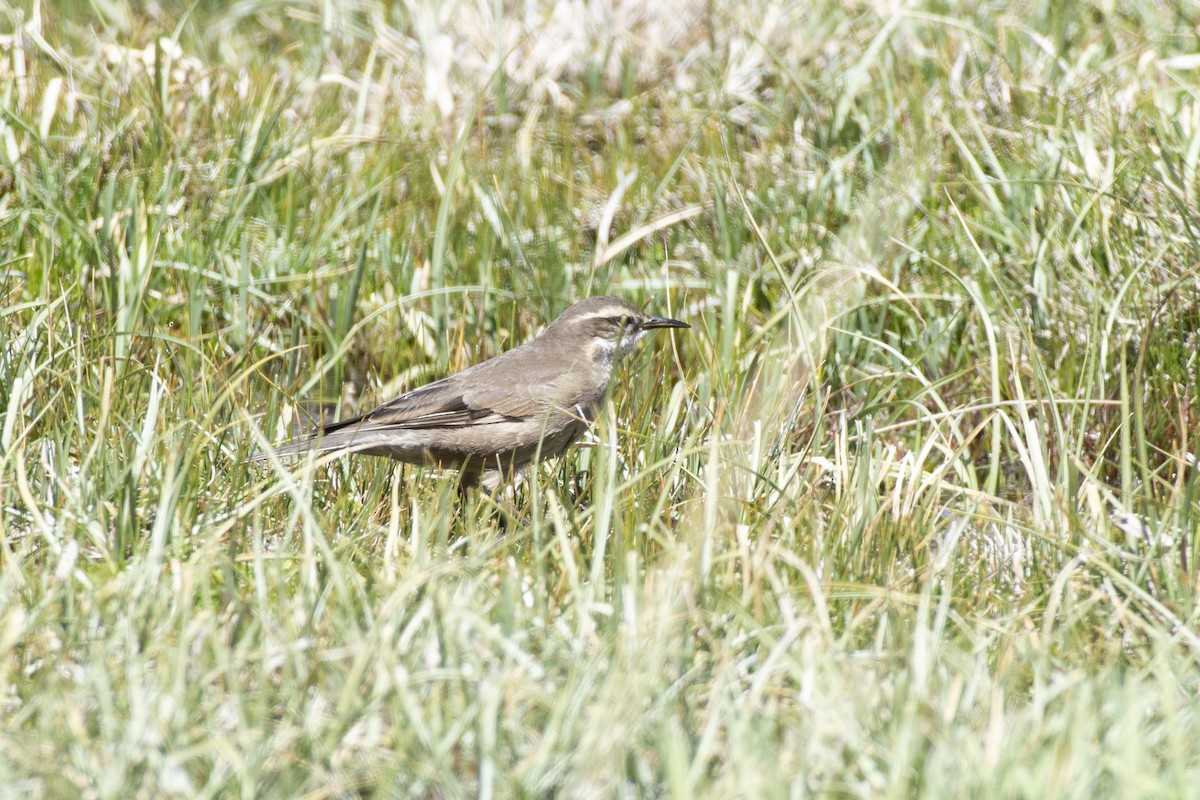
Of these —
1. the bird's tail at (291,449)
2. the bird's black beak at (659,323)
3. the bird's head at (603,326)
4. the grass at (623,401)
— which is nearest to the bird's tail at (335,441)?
the bird's tail at (291,449)

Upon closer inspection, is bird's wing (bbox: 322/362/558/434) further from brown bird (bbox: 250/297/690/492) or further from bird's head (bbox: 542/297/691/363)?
bird's head (bbox: 542/297/691/363)

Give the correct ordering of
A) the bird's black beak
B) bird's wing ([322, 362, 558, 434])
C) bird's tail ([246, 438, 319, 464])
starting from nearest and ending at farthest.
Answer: bird's tail ([246, 438, 319, 464]), bird's wing ([322, 362, 558, 434]), the bird's black beak

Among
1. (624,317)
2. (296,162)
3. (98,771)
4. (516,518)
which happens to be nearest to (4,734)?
(98,771)

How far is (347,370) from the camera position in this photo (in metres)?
6.51

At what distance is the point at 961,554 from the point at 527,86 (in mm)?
5115

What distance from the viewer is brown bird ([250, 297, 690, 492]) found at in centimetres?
557

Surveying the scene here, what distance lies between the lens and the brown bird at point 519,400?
18.3ft

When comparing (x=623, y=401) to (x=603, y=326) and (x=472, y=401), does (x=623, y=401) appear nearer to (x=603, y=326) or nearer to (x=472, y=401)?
(x=603, y=326)

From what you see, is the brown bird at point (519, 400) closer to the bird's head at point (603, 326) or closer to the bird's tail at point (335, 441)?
the bird's head at point (603, 326)

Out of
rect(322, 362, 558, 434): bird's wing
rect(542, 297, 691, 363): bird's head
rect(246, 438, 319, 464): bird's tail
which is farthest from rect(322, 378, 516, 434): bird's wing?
rect(542, 297, 691, 363): bird's head

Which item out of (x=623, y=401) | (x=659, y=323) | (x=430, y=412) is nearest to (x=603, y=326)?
(x=659, y=323)

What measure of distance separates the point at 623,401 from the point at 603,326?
391 mm

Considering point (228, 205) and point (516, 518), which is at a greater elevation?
point (228, 205)

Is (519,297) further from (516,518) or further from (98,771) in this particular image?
(98,771)
